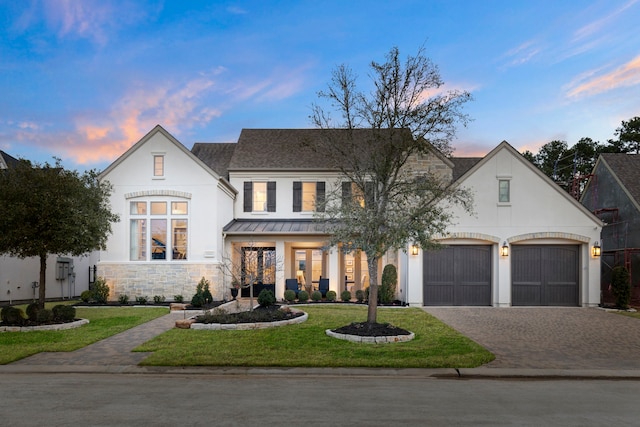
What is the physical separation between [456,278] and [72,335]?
14953 millimetres

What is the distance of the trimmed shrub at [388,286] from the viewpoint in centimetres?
1997

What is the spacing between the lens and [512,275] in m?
19.8

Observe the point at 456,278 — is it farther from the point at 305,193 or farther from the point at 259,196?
the point at 259,196

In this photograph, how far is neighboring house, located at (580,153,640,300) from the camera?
21438mm

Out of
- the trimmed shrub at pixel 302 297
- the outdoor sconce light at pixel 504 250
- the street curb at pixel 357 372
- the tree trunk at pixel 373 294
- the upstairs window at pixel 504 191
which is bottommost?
the trimmed shrub at pixel 302 297

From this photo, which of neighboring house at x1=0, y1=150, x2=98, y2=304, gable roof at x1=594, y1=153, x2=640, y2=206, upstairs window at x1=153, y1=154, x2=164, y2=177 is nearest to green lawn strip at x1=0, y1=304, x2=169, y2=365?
upstairs window at x1=153, y1=154, x2=164, y2=177

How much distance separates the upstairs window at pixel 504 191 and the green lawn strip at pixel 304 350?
8.52 m

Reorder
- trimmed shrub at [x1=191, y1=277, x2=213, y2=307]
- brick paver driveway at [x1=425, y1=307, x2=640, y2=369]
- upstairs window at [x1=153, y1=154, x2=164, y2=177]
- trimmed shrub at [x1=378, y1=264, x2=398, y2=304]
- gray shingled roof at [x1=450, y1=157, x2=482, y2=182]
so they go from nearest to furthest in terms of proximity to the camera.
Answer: brick paver driveway at [x1=425, y1=307, x2=640, y2=369]
trimmed shrub at [x1=191, y1=277, x2=213, y2=307]
trimmed shrub at [x1=378, y1=264, x2=398, y2=304]
upstairs window at [x1=153, y1=154, x2=164, y2=177]
gray shingled roof at [x1=450, y1=157, x2=482, y2=182]

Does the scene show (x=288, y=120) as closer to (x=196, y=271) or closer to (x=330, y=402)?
(x=196, y=271)

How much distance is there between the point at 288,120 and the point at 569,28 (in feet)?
54.6

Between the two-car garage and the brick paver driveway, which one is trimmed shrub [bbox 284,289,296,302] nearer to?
the two-car garage

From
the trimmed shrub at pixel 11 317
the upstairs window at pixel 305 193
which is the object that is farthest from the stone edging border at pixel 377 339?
the upstairs window at pixel 305 193

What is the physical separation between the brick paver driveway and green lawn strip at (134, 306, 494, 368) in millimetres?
858

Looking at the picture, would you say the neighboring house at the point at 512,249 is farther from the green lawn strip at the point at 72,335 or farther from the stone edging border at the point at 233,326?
the green lawn strip at the point at 72,335
